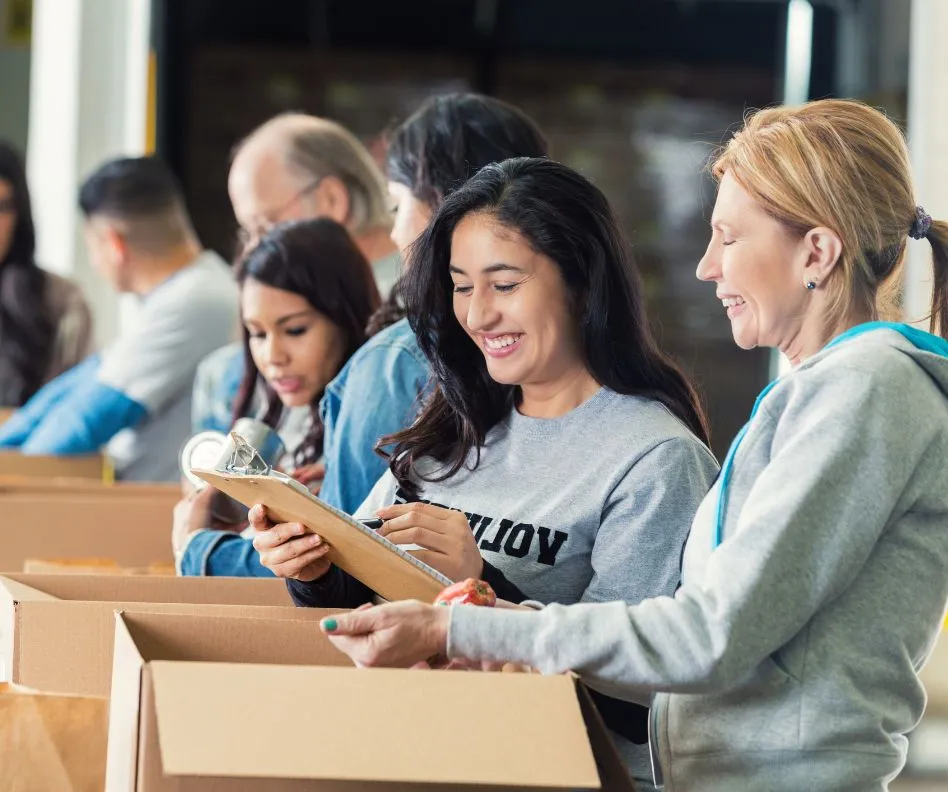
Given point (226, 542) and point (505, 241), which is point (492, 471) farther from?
point (226, 542)

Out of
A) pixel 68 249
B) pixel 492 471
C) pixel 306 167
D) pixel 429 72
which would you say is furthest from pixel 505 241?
pixel 429 72

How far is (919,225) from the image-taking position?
1.51m

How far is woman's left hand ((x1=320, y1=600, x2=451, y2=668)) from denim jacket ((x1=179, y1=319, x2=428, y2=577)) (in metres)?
0.72

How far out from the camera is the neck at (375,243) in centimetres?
283

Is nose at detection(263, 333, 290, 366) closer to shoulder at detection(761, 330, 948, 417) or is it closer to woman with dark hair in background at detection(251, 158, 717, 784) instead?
woman with dark hair in background at detection(251, 158, 717, 784)

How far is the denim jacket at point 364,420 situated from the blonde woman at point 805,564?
699mm

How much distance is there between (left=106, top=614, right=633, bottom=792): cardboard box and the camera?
1.16m

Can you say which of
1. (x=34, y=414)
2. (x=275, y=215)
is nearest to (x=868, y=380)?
(x=275, y=215)

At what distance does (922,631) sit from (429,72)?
19.1 feet

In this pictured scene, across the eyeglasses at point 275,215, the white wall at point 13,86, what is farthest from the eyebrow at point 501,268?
the white wall at point 13,86

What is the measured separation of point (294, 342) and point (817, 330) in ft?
3.94

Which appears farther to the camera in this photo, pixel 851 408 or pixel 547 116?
pixel 547 116

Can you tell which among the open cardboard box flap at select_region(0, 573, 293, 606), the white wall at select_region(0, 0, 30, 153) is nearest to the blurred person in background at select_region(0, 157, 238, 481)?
the open cardboard box flap at select_region(0, 573, 293, 606)

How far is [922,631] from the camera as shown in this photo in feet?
4.44
